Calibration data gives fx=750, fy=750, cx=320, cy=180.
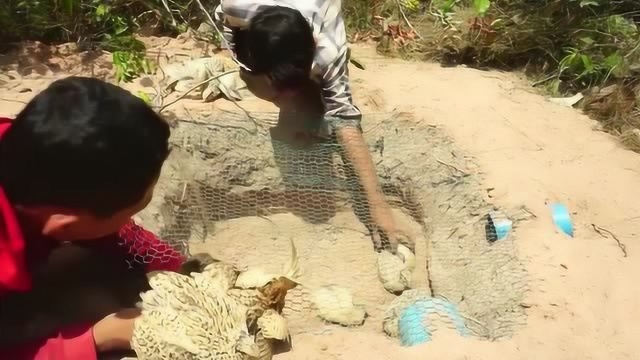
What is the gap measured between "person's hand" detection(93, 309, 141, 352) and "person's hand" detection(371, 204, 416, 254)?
832 mm

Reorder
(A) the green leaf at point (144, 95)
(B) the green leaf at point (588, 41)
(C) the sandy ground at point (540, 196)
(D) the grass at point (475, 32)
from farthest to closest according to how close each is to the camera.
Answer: (B) the green leaf at point (588, 41), (D) the grass at point (475, 32), (A) the green leaf at point (144, 95), (C) the sandy ground at point (540, 196)

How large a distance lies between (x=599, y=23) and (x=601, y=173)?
2.64 feet

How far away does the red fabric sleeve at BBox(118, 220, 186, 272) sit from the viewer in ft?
5.26

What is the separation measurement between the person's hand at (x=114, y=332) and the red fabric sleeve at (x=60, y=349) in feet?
0.05

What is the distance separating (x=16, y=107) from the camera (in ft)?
7.30

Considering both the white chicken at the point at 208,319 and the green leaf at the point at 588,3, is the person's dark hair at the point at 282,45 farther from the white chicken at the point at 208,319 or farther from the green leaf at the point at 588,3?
the green leaf at the point at 588,3

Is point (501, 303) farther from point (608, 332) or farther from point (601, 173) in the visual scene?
point (601, 173)

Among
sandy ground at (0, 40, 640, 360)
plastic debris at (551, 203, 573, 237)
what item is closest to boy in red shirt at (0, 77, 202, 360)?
sandy ground at (0, 40, 640, 360)

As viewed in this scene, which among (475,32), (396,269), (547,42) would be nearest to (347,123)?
(396,269)

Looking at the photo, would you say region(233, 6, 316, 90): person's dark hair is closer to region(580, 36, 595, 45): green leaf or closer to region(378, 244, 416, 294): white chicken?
region(378, 244, 416, 294): white chicken

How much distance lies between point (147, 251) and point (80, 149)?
52 cm

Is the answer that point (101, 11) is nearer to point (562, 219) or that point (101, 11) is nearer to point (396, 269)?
point (396, 269)

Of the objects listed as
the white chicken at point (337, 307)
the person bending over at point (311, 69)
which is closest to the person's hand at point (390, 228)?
the person bending over at point (311, 69)

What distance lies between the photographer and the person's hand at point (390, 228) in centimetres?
202
